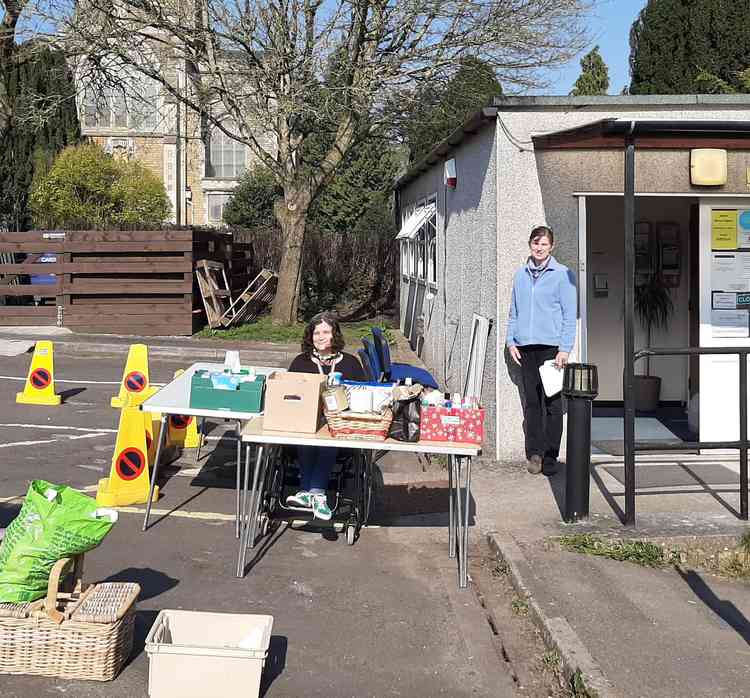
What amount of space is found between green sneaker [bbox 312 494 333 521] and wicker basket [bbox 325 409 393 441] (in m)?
0.95

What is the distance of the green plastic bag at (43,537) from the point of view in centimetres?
448

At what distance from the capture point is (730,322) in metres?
8.73

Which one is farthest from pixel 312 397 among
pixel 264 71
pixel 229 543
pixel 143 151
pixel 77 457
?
pixel 143 151

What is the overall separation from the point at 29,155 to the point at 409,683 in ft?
124

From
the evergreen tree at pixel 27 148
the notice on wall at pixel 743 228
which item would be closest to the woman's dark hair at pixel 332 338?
the notice on wall at pixel 743 228

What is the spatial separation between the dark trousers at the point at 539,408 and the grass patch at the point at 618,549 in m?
1.89

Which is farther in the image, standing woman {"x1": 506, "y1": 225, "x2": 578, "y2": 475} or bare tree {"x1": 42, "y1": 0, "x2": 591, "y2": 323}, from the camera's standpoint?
bare tree {"x1": 42, "y1": 0, "x2": 591, "y2": 323}

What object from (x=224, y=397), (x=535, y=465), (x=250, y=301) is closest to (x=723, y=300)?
(x=535, y=465)

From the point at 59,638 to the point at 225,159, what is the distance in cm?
4953

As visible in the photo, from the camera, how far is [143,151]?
49.8 meters

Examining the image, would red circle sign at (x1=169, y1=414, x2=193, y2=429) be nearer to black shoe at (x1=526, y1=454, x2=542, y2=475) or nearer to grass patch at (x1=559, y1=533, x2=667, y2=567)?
black shoe at (x1=526, y1=454, x2=542, y2=475)

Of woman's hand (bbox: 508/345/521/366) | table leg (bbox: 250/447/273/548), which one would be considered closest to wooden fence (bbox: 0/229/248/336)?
woman's hand (bbox: 508/345/521/366)

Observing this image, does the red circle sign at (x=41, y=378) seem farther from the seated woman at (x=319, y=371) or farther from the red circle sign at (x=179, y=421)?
the seated woman at (x=319, y=371)

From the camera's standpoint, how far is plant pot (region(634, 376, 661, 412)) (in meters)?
11.3
